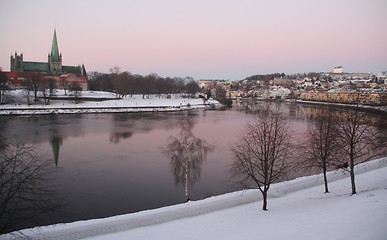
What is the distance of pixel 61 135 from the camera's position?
28094 millimetres

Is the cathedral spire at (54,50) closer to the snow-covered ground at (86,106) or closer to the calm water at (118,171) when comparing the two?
the snow-covered ground at (86,106)

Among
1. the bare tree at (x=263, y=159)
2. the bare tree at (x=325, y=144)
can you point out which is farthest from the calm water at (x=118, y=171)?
the bare tree at (x=325, y=144)

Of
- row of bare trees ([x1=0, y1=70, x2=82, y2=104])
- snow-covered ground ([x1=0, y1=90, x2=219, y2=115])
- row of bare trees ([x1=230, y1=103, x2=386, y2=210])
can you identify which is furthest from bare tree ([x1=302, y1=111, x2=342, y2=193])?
row of bare trees ([x1=0, y1=70, x2=82, y2=104])

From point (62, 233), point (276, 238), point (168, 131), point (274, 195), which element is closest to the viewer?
point (276, 238)

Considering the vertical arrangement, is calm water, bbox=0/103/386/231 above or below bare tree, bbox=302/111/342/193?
below

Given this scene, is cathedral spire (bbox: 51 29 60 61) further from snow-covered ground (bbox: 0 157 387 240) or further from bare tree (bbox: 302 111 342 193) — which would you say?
snow-covered ground (bbox: 0 157 387 240)

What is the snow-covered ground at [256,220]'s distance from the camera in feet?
23.9

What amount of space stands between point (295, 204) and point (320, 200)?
0.97 metres

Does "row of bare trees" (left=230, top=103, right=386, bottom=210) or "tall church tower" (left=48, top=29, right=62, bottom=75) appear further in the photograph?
"tall church tower" (left=48, top=29, right=62, bottom=75)

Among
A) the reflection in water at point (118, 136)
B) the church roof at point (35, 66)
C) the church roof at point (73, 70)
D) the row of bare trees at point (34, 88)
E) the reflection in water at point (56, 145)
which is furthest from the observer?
the church roof at point (73, 70)

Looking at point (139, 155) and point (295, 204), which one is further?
point (139, 155)

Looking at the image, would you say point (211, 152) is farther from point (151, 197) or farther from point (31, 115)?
point (31, 115)

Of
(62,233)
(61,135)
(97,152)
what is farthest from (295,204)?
(61,135)

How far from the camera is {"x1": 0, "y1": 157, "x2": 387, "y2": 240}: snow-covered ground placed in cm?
728
